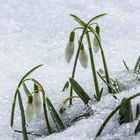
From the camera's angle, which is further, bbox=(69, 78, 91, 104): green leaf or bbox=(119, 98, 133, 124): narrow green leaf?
bbox=(69, 78, 91, 104): green leaf

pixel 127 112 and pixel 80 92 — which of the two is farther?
pixel 80 92

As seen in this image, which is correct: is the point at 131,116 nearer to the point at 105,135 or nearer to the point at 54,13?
the point at 105,135

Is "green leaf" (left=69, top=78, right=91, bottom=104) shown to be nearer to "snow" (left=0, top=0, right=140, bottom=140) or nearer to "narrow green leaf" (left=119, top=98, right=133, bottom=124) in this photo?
"snow" (left=0, top=0, right=140, bottom=140)

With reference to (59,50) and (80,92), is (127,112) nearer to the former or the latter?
(80,92)

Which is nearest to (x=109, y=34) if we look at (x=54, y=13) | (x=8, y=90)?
(x=54, y=13)

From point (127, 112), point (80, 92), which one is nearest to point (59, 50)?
point (80, 92)

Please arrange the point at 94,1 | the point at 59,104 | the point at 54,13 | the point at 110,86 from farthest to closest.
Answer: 1. the point at 94,1
2. the point at 54,13
3. the point at 59,104
4. the point at 110,86

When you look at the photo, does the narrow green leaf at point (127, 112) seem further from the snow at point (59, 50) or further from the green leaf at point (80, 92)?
the green leaf at point (80, 92)

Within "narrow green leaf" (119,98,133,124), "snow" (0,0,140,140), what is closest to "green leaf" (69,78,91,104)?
"snow" (0,0,140,140)
